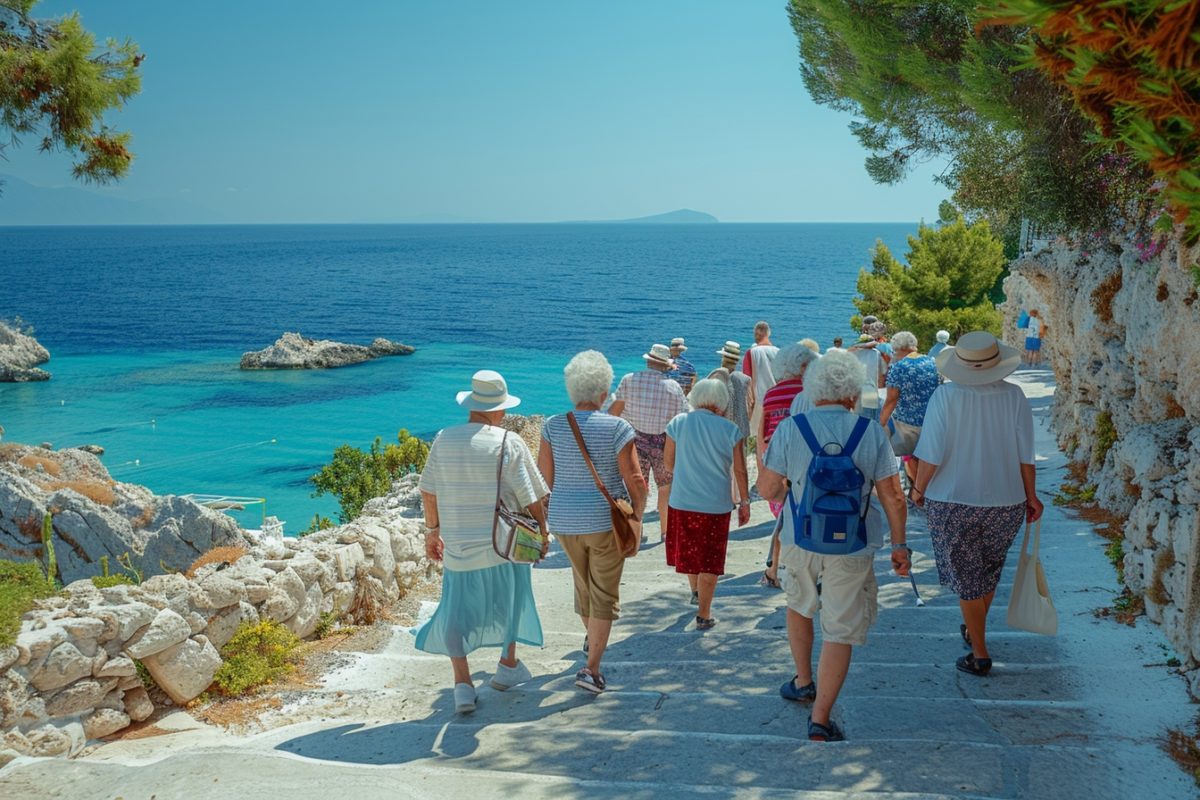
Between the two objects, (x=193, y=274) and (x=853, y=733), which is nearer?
(x=853, y=733)

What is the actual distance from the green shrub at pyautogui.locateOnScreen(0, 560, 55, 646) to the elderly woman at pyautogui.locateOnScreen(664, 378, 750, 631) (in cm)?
372

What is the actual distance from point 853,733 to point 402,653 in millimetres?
3171

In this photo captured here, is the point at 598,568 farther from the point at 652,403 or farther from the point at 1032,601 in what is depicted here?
the point at 652,403

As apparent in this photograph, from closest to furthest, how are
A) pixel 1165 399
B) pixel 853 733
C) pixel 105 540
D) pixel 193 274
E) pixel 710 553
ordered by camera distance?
pixel 853 733 < pixel 710 553 < pixel 1165 399 < pixel 105 540 < pixel 193 274

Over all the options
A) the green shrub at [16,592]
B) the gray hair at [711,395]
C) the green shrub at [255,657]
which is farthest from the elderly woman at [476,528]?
the green shrub at [16,592]

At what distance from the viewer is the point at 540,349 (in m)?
66.2

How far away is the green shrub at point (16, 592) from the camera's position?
462 centimetres

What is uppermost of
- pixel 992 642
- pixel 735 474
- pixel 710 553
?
pixel 735 474

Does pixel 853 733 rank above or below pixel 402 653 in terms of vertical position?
above

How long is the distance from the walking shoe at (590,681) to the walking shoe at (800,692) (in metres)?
1.03

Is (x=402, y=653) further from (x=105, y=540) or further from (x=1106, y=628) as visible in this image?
(x=105, y=540)

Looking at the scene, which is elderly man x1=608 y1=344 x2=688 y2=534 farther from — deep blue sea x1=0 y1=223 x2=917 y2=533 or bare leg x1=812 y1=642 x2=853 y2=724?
deep blue sea x1=0 y1=223 x2=917 y2=533

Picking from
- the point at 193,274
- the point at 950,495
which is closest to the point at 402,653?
the point at 950,495

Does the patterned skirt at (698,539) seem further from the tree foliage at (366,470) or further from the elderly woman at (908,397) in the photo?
the tree foliage at (366,470)
